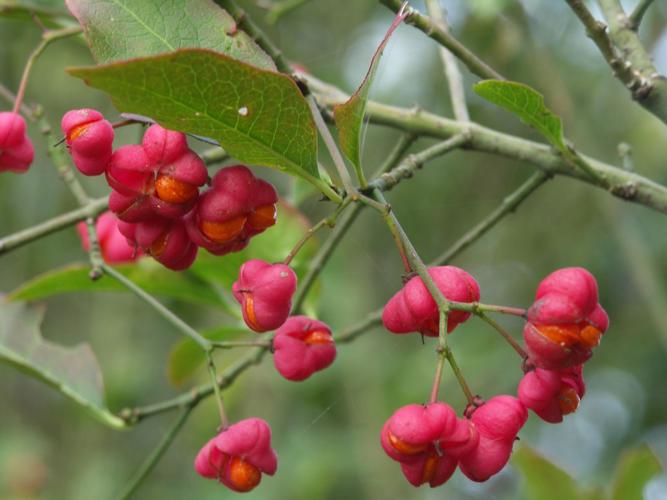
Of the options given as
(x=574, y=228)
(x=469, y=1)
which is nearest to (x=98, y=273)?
(x=469, y=1)

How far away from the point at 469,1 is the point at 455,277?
1.34 meters

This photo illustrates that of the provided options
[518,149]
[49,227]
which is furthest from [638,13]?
[49,227]

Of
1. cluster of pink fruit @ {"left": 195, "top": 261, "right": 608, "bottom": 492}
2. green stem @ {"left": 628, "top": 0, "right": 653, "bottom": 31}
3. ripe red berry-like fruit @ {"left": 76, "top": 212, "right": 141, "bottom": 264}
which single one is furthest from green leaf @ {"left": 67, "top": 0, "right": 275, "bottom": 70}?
ripe red berry-like fruit @ {"left": 76, "top": 212, "right": 141, "bottom": 264}

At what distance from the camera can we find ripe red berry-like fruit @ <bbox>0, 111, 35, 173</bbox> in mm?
1104

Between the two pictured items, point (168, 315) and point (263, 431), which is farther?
point (168, 315)

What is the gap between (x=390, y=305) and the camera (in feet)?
2.92

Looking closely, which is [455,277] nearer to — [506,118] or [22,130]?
[22,130]

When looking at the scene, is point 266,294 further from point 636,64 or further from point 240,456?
point 636,64

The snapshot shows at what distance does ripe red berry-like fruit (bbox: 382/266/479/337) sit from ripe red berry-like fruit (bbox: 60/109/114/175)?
0.98 ft

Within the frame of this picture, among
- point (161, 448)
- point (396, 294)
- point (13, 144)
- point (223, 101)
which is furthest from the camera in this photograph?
point (161, 448)

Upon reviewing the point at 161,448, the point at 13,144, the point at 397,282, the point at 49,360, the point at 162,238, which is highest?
the point at 162,238

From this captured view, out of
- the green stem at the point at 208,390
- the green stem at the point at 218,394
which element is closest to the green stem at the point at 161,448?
the green stem at the point at 208,390

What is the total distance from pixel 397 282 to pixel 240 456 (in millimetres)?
2394

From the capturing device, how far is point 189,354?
1.51 m
